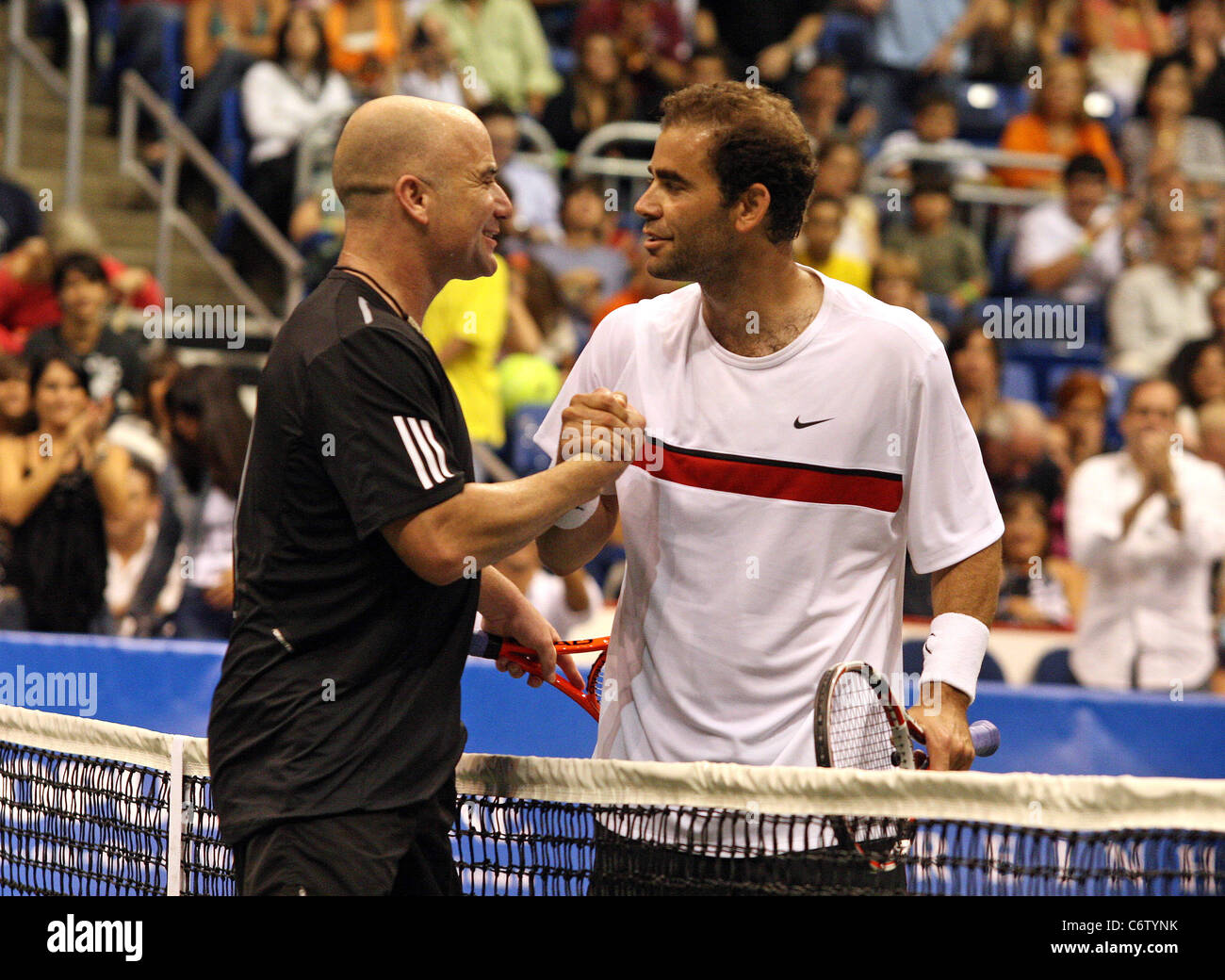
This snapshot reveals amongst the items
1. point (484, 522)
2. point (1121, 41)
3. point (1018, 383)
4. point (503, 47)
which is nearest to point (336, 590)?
point (484, 522)

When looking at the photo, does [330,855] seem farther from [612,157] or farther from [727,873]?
[612,157]

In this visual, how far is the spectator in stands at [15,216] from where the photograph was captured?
9.58 metres

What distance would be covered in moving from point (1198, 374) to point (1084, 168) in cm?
228

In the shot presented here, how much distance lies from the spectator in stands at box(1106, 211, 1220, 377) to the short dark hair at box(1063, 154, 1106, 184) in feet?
1.86

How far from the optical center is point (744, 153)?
3.44 m

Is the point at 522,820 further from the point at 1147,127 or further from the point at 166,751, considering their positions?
the point at 1147,127

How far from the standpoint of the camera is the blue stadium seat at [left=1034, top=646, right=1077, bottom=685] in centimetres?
732

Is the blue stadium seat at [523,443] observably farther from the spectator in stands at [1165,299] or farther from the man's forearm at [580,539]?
the man's forearm at [580,539]

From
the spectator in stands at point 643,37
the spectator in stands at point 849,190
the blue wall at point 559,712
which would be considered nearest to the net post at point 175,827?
the blue wall at point 559,712

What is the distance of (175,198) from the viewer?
11.1 m

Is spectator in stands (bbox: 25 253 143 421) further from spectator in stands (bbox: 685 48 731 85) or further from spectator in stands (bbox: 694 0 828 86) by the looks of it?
spectator in stands (bbox: 694 0 828 86)

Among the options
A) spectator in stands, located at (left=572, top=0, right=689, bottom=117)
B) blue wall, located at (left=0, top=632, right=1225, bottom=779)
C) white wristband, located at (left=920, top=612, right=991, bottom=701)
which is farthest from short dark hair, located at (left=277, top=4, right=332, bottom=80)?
white wristband, located at (left=920, top=612, right=991, bottom=701)
